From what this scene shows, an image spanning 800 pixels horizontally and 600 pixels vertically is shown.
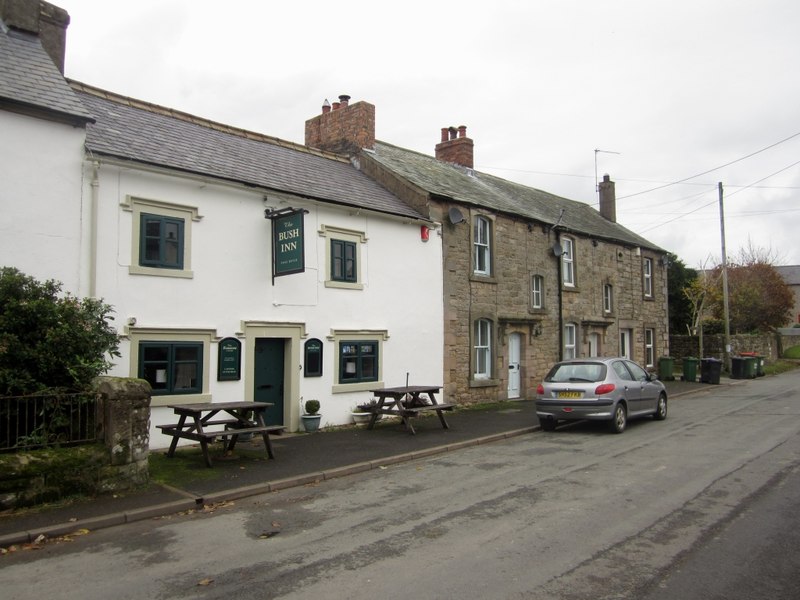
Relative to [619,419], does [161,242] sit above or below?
above

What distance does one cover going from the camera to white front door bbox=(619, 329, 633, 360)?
25858 mm

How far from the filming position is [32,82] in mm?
10305

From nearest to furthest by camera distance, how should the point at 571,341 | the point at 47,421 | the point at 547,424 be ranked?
the point at 47,421
the point at 547,424
the point at 571,341

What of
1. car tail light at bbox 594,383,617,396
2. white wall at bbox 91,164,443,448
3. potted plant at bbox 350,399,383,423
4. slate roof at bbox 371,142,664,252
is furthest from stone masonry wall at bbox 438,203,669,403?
car tail light at bbox 594,383,617,396

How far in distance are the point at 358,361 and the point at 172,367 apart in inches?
182

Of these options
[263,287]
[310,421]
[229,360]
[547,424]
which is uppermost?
[263,287]

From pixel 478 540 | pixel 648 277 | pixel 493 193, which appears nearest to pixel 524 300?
pixel 493 193

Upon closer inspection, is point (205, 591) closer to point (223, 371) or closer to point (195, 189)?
point (223, 371)

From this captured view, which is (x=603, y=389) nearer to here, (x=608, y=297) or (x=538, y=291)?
(x=538, y=291)

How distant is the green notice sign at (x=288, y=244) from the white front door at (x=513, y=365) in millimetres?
9115

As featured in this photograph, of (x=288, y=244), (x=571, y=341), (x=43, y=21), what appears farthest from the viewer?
(x=571, y=341)

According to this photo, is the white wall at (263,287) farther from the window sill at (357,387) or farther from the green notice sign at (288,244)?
the green notice sign at (288,244)

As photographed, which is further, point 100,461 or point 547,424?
point 547,424

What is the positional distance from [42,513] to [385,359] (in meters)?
9.11
